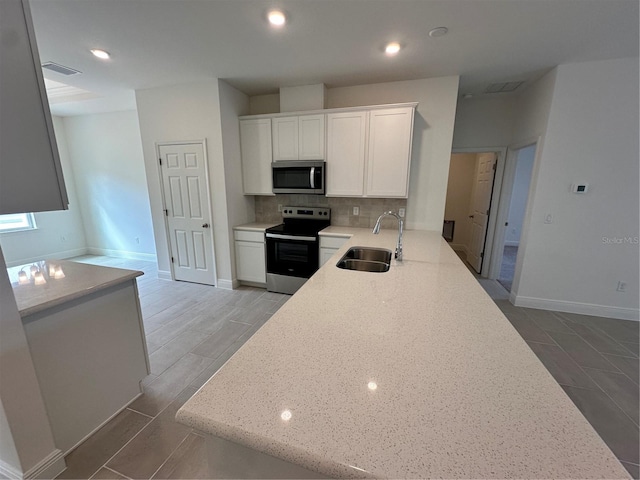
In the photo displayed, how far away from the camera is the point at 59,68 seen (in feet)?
9.30

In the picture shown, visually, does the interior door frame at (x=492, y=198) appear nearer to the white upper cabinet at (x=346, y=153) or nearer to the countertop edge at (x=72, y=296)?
the white upper cabinet at (x=346, y=153)

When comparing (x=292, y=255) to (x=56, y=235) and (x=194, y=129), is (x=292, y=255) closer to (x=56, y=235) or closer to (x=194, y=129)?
(x=194, y=129)

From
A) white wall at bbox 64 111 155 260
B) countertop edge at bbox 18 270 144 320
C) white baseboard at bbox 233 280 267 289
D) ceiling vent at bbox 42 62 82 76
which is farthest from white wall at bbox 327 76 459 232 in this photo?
white wall at bbox 64 111 155 260

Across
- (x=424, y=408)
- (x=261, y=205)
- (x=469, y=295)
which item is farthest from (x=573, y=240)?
(x=261, y=205)

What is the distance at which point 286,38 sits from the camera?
2.28 metres

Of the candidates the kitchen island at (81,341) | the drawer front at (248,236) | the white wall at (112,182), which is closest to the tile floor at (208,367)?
the kitchen island at (81,341)

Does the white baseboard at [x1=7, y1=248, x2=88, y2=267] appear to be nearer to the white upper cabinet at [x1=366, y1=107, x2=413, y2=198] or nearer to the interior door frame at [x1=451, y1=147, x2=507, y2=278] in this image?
the white upper cabinet at [x1=366, y1=107, x2=413, y2=198]

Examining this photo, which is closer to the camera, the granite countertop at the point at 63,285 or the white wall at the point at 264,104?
the granite countertop at the point at 63,285

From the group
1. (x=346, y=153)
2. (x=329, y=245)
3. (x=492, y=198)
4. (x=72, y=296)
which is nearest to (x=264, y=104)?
(x=346, y=153)

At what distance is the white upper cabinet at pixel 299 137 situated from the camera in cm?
330

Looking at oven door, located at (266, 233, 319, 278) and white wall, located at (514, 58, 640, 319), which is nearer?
white wall, located at (514, 58, 640, 319)

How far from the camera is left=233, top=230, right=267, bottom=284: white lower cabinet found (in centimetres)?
365

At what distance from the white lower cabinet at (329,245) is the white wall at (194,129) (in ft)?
4.47

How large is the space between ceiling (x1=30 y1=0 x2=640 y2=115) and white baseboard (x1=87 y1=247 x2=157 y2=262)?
315 centimetres
